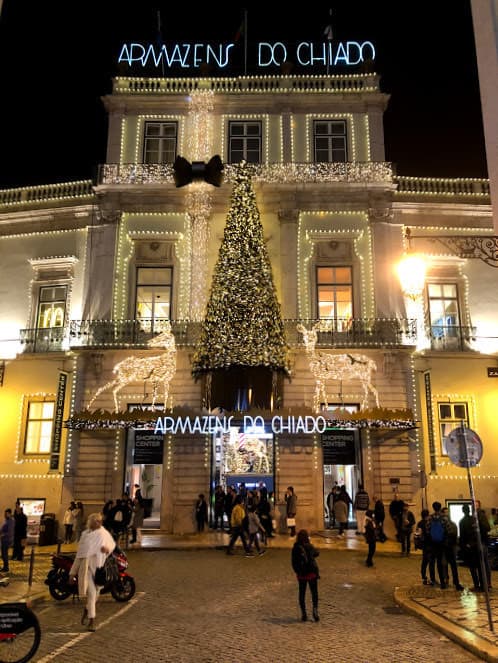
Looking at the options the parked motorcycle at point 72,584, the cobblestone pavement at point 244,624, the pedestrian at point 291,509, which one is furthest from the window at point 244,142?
the parked motorcycle at point 72,584

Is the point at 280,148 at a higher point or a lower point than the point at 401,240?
higher

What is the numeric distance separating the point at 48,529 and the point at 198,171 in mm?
15163

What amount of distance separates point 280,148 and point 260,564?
17.7m

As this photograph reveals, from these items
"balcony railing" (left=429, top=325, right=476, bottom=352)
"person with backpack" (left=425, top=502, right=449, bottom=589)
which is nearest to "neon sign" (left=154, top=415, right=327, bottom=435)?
"balcony railing" (left=429, top=325, right=476, bottom=352)

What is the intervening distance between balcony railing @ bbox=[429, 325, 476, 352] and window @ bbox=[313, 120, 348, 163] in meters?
8.67

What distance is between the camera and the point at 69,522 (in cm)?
2006

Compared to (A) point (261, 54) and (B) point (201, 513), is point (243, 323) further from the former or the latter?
(A) point (261, 54)

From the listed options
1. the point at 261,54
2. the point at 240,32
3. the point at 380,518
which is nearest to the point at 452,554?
the point at 380,518

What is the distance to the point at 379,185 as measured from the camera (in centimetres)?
2455

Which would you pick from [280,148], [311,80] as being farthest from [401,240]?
[311,80]

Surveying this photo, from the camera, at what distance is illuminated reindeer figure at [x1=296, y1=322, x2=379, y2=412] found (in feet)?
74.2

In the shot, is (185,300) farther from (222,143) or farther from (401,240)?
(401,240)

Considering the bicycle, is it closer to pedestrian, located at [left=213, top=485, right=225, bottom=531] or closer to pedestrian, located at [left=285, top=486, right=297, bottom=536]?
pedestrian, located at [left=285, top=486, right=297, bottom=536]

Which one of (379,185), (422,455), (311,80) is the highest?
(311,80)
